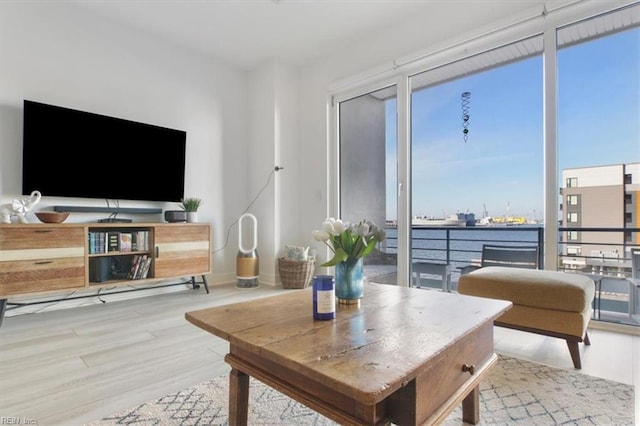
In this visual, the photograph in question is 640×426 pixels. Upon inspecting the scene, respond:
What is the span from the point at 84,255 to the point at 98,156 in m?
0.89

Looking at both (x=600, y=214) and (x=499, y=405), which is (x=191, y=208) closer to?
(x=499, y=405)

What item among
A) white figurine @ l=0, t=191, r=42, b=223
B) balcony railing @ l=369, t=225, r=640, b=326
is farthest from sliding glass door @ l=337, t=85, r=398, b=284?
white figurine @ l=0, t=191, r=42, b=223

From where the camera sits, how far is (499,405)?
1.34 m

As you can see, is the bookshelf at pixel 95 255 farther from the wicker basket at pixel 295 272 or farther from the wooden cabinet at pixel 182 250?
the wicker basket at pixel 295 272

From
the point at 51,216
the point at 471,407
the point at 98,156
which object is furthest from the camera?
the point at 98,156

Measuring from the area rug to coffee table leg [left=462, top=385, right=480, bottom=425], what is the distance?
3 cm

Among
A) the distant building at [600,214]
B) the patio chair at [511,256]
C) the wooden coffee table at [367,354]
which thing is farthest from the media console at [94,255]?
the distant building at [600,214]

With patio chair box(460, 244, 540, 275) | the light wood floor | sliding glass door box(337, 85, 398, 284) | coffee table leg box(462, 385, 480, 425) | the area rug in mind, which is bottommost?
the light wood floor

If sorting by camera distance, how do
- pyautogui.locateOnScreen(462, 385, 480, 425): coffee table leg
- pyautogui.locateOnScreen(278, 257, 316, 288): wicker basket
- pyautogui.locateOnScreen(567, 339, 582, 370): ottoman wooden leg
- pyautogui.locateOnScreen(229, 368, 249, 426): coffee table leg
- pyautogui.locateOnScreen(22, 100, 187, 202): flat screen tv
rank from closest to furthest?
1. pyautogui.locateOnScreen(229, 368, 249, 426): coffee table leg
2. pyautogui.locateOnScreen(462, 385, 480, 425): coffee table leg
3. pyautogui.locateOnScreen(567, 339, 582, 370): ottoman wooden leg
4. pyautogui.locateOnScreen(22, 100, 187, 202): flat screen tv
5. pyautogui.locateOnScreen(278, 257, 316, 288): wicker basket

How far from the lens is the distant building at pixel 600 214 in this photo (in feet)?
7.59

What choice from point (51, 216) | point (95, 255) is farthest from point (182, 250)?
point (51, 216)

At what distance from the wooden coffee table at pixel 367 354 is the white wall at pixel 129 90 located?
268 centimetres

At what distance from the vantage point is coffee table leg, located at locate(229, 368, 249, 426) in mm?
1081

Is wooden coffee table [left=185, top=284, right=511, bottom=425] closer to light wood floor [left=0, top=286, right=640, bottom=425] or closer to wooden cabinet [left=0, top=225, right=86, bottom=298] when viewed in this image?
light wood floor [left=0, top=286, right=640, bottom=425]
